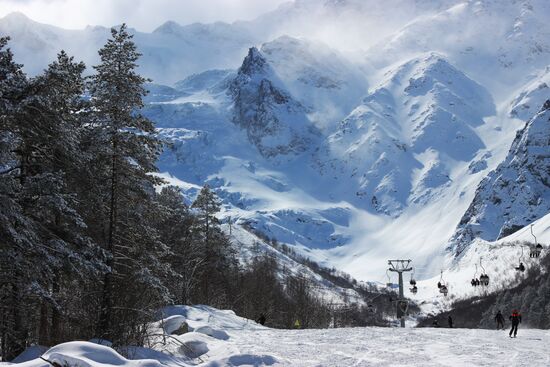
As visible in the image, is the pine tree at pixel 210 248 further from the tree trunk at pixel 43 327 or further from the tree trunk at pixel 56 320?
the tree trunk at pixel 56 320

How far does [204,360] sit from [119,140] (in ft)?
31.2

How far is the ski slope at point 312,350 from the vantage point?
60.5ft

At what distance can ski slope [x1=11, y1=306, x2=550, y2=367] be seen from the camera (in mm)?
18438

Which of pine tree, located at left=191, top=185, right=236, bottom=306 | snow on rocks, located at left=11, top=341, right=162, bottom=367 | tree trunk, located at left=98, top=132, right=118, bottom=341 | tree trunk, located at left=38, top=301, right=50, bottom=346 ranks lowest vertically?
snow on rocks, located at left=11, top=341, right=162, bottom=367

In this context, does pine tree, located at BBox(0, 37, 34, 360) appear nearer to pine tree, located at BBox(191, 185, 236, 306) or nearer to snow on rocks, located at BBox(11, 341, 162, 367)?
snow on rocks, located at BBox(11, 341, 162, 367)

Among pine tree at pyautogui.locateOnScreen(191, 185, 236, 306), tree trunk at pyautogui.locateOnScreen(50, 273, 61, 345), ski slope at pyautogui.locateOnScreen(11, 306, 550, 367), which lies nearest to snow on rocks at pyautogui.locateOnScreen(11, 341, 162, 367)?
ski slope at pyautogui.locateOnScreen(11, 306, 550, 367)

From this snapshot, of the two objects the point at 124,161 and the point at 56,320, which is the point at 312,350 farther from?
the point at 124,161

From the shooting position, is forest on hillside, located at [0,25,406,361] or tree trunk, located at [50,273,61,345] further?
tree trunk, located at [50,273,61,345]

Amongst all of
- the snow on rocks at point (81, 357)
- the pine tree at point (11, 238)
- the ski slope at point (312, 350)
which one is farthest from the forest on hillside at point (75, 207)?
the snow on rocks at point (81, 357)

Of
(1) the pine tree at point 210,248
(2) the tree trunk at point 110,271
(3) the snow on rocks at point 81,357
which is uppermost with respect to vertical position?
(1) the pine tree at point 210,248

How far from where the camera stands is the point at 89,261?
23.6 meters

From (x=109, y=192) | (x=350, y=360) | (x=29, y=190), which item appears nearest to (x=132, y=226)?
(x=109, y=192)

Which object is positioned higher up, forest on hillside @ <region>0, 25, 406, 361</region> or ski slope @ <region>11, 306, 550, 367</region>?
forest on hillside @ <region>0, 25, 406, 361</region>

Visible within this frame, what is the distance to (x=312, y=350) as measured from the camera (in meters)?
30.0
